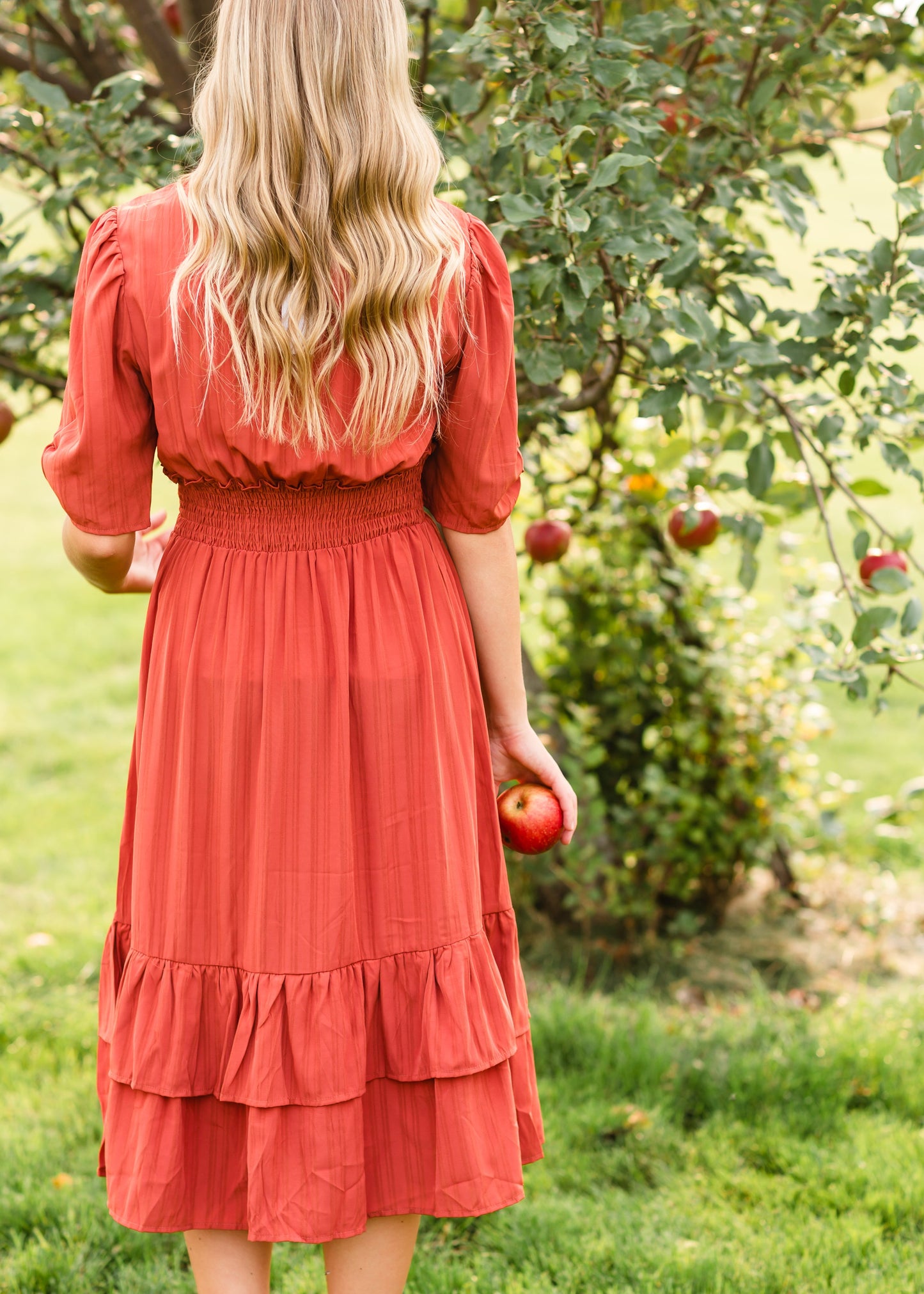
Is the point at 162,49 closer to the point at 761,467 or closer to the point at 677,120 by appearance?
the point at 677,120

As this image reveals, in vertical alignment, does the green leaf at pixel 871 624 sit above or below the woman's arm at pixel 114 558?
below

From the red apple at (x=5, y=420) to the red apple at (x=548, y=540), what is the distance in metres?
1.08

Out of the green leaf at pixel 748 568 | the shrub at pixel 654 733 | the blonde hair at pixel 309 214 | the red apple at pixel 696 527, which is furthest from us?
the shrub at pixel 654 733

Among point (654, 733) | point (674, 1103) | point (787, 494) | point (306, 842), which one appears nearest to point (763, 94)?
point (787, 494)

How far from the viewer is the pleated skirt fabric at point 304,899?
1.50m

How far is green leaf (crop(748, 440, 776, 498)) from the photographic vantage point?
216 centimetres

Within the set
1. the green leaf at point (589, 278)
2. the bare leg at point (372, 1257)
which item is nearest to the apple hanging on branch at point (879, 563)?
the green leaf at point (589, 278)

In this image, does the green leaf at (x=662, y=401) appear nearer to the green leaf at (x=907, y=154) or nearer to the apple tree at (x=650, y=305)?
the apple tree at (x=650, y=305)

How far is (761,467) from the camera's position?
7.09 feet

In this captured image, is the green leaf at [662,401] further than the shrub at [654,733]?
No

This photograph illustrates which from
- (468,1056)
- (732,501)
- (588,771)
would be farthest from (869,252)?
(588,771)

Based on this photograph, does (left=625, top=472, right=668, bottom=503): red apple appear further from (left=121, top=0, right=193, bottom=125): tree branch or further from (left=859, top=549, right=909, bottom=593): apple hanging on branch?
(left=121, top=0, right=193, bottom=125): tree branch

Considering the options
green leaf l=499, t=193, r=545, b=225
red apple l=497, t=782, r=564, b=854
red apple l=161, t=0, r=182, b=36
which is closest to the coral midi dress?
red apple l=497, t=782, r=564, b=854

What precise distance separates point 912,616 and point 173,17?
2.24m
